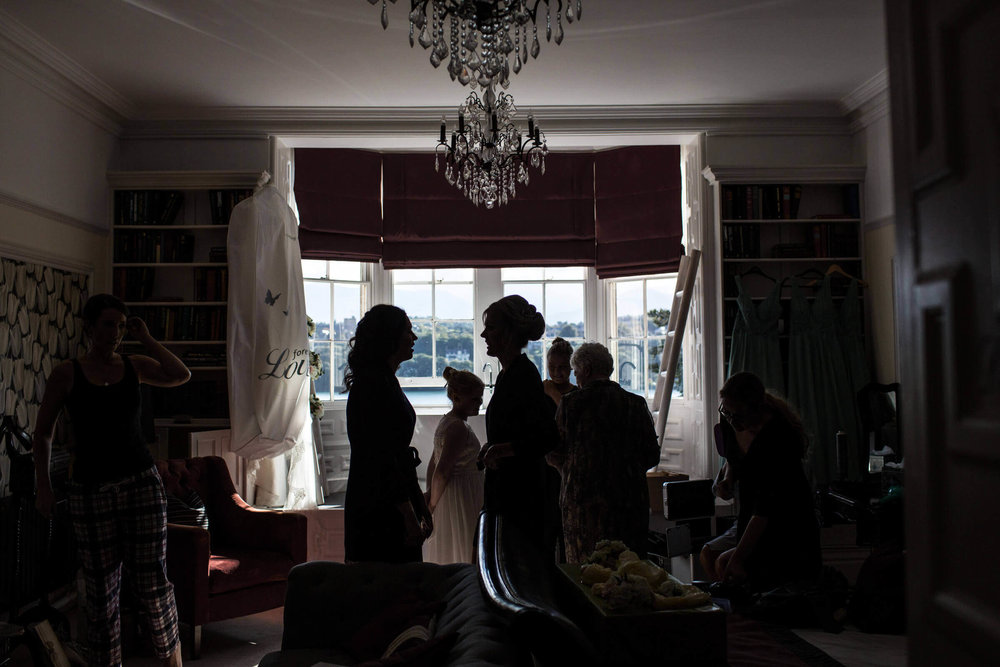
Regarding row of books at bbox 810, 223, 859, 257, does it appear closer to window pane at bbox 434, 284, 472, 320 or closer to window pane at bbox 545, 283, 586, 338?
window pane at bbox 545, 283, 586, 338

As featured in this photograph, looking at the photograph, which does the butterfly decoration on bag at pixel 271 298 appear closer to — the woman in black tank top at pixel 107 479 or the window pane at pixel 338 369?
the window pane at pixel 338 369

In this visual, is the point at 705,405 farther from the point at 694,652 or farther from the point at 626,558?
the point at 694,652

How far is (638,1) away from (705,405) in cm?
296

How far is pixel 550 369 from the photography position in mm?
4410

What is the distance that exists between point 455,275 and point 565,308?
3.37ft

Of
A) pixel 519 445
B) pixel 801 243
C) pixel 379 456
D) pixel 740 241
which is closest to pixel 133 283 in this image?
pixel 379 456

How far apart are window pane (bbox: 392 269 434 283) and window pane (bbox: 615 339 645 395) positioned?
1791 mm

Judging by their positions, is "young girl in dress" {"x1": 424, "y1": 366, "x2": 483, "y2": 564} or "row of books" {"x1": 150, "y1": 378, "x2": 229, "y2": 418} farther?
"row of books" {"x1": 150, "y1": 378, "x2": 229, "y2": 418}

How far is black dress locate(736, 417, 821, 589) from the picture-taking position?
265cm

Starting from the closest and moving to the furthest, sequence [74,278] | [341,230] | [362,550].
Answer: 1. [362,550]
2. [74,278]
3. [341,230]

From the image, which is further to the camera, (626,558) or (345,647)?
(345,647)

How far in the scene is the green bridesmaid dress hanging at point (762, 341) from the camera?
525 cm

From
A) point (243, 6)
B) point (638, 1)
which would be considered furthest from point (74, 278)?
point (638, 1)

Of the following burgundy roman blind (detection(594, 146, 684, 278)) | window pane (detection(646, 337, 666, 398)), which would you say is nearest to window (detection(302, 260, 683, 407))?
window pane (detection(646, 337, 666, 398))
